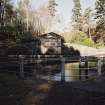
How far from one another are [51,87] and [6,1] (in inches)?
1651

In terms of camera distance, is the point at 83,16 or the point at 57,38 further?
the point at 83,16

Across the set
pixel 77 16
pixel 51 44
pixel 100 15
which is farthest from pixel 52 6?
pixel 51 44

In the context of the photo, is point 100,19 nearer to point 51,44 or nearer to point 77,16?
point 77,16

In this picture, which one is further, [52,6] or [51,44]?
[52,6]

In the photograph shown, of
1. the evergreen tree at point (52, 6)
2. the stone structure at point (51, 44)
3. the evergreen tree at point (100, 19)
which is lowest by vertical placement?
the stone structure at point (51, 44)

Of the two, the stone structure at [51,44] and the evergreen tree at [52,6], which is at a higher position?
the evergreen tree at [52,6]

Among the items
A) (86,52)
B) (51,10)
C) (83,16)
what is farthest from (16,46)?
(51,10)

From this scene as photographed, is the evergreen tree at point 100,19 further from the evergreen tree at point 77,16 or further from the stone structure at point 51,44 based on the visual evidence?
the stone structure at point 51,44

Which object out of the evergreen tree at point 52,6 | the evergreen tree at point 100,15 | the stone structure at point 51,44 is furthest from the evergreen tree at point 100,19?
the evergreen tree at point 52,6

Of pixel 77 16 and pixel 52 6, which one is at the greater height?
pixel 52 6

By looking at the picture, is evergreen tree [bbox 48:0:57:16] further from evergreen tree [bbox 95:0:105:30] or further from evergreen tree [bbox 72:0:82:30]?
evergreen tree [bbox 95:0:105:30]

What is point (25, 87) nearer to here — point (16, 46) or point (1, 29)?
point (16, 46)

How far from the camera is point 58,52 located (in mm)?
41156

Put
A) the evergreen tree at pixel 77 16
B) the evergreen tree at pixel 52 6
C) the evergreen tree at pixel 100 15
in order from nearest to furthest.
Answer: the evergreen tree at pixel 100 15 < the evergreen tree at pixel 77 16 < the evergreen tree at pixel 52 6
